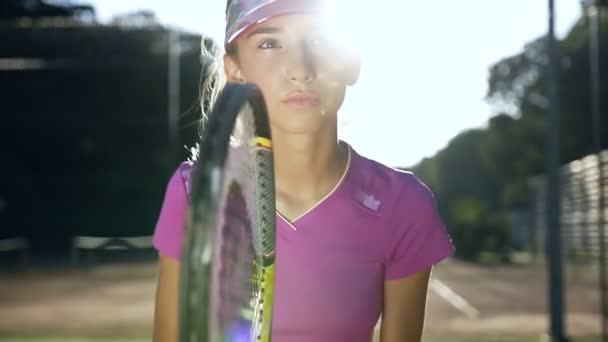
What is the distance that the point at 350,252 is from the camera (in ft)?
6.35

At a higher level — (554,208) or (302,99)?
(302,99)

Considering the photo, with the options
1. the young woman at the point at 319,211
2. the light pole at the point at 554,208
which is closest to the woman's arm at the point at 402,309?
the young woman at the point at 319,211

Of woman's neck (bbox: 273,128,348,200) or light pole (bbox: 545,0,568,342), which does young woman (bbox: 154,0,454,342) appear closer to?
woman's neck (bbox: 273,128,348,200)

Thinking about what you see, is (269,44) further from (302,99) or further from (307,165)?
(307,165)

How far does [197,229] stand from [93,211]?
2991cm

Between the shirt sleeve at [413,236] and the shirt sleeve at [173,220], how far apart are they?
37 cm

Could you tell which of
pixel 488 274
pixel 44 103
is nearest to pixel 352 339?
pixel 488 274

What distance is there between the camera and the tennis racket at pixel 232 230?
1.17 meters

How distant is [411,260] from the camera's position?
196cm

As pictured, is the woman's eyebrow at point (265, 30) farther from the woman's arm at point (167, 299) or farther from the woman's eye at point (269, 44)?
the woman's arm at point (167, 299)

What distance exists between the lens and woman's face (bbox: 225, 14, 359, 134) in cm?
184

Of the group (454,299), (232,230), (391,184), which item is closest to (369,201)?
(391,184)

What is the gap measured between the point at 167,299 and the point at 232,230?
0.35 metres

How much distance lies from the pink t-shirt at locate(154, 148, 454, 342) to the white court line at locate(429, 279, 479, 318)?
9993mm
